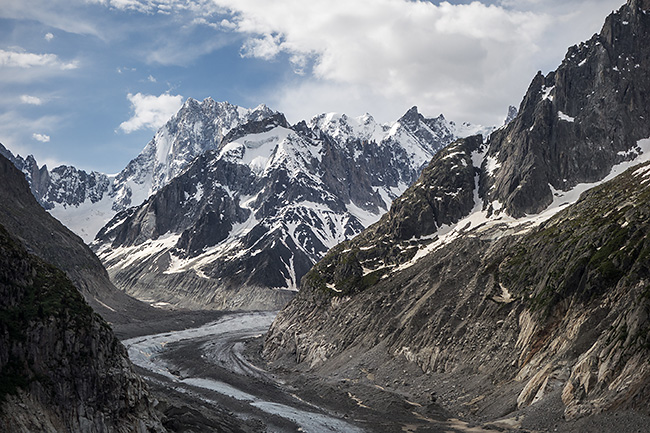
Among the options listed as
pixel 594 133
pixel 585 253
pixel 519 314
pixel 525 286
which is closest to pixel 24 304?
pixel 519 314

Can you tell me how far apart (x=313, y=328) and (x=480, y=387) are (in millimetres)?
69917

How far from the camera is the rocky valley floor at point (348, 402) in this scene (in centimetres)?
7331

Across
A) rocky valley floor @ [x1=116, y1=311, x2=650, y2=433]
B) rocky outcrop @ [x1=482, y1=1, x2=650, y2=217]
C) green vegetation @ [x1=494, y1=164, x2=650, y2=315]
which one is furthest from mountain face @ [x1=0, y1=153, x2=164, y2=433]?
rocky outcrop @ [x1=482, y1=1, x2=650, y2=217]

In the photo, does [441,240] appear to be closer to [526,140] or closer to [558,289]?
[526,140]

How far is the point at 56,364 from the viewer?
57.6 m

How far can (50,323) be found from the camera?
59.2 metres

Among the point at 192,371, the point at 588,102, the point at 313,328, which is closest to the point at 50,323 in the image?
the point at 192,371

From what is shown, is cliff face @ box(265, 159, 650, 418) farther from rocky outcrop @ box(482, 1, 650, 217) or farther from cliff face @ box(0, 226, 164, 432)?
cliff face @ box(0, 226, 164, 432)

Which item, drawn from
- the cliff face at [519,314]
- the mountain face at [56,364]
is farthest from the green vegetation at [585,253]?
the mountain face at [56,364]

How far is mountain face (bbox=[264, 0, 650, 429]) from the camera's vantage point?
77.6 meters

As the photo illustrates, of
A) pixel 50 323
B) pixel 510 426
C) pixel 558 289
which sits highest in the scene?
pixel 50 323

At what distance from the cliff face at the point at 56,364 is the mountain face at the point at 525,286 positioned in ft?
163

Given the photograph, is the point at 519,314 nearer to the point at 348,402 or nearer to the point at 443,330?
the point at 443,330

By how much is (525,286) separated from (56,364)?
80.3 m
